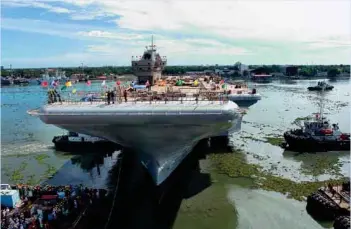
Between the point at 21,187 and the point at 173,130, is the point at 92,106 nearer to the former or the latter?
the point at 173,130

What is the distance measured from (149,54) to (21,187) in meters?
14.9

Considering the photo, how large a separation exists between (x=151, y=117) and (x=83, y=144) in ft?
59.0

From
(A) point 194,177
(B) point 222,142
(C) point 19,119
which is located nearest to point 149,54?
(B) point 222,142

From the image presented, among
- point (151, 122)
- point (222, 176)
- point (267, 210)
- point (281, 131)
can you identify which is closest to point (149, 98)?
point (151, 122)

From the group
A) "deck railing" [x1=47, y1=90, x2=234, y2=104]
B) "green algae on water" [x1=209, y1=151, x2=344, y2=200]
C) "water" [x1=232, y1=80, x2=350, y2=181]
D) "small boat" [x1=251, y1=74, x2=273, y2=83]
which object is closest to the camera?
"deck railing" [x1=47, y1=90, x2=234, y2=104]

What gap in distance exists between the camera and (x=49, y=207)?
55.6 feet

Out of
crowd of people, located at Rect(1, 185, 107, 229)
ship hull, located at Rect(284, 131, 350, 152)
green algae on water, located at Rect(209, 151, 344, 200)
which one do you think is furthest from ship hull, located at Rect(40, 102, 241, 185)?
ship hull, located at Rect(284, 131, 350, 152)

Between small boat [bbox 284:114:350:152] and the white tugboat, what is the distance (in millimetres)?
15039

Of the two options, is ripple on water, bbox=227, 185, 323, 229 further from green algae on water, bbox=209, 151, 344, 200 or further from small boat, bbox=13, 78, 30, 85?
small boat, bbox=13, 78, 30, 85

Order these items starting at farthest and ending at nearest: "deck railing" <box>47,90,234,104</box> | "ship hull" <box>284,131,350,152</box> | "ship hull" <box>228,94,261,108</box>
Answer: "ship hull" <box>228,94,261,108</box> < "ship hull" <box>284,131,350,152</box> < "deck railing" <box>47,90,234,104</box>

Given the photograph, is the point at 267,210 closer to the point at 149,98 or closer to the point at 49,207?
the point at 149,98

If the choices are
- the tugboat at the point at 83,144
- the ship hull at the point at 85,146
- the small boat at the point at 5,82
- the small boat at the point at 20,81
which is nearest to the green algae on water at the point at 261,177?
Answer: the ship hull at the point at 85,146

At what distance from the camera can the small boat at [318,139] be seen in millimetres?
28984

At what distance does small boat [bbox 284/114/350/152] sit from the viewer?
1141 inches
